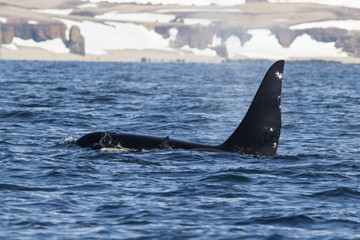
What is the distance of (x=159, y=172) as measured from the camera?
677 inches

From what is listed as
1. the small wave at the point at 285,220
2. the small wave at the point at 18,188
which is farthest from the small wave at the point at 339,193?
the small wave at the point at 18,188

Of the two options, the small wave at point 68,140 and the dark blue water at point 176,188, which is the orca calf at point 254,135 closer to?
the dark blue water at point 176,188

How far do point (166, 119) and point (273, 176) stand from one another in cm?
1594

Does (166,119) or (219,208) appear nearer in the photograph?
(219,208)

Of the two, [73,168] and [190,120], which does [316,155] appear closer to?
[73,168]

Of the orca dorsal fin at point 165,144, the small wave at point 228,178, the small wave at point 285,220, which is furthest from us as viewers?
the orca dorsal fin at point 165,144

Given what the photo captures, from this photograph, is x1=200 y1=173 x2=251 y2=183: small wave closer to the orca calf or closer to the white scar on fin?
the orca calf

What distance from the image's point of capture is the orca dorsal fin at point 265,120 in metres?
18.9

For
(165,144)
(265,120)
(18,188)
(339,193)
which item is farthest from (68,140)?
(339,193)

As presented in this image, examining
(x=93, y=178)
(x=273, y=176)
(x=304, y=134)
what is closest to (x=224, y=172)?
(x=273, y=176)

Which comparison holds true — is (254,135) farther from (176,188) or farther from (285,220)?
(285,220)

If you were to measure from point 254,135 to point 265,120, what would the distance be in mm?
554

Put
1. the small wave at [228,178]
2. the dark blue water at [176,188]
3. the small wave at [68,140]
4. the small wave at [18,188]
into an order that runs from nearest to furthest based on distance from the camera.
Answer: the dark blue water at [176,188] → the small wave at [18,188] → the small wave at [228,178] → the small wave at [68,140]

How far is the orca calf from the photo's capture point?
18897mm
